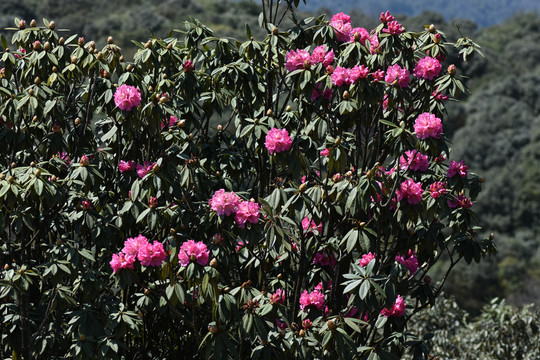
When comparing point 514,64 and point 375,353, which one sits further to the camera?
point 514,64

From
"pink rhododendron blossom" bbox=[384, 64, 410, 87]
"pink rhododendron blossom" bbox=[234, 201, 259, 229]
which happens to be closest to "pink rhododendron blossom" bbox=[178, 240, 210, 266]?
"pink rhododendron blossom" bbox=[234, 201, 259, 229]

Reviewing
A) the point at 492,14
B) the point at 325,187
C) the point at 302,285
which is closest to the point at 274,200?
the point at 325,187

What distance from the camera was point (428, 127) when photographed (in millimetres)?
3588

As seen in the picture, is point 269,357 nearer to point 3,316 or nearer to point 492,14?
point 3,316

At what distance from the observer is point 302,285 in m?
4.19

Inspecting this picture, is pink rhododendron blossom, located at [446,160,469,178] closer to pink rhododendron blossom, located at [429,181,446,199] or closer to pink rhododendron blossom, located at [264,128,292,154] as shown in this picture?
pink rhododendron blossom, located at [429,181,446,199]

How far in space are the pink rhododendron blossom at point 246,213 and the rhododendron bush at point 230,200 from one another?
11mm

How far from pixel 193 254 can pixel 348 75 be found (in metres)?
1.32

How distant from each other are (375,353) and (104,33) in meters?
25.6

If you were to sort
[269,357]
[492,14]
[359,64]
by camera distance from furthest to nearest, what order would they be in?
[492,14]
[359,64]
[269,357]

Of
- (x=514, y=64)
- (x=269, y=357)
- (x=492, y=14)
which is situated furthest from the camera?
(x=492, y=14)

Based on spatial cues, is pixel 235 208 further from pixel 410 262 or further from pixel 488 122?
pixel 488 122

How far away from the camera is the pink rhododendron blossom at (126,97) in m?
3.77

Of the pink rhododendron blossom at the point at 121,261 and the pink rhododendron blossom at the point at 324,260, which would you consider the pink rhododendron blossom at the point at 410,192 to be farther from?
the pink rhododendron blossom at the point at 121,261
